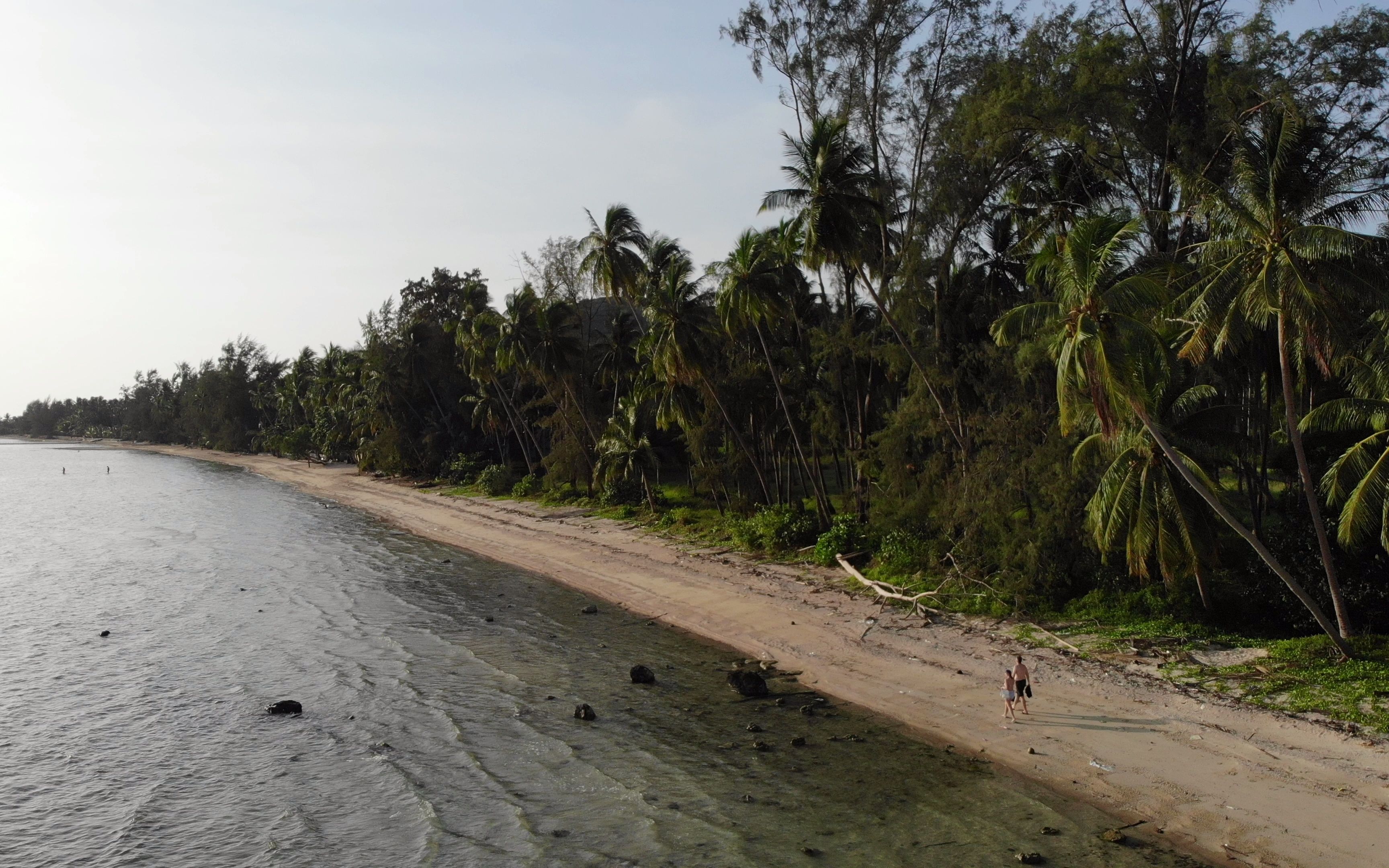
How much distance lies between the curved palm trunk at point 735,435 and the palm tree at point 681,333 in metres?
0.04

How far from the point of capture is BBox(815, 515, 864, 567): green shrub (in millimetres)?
32531

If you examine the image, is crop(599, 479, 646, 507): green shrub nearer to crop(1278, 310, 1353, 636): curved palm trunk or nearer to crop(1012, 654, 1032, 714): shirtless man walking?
crop(1012, 654, 1032, 714): shirtless man walking

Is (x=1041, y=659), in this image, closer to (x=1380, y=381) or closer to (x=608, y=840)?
(x=1380, y=381)

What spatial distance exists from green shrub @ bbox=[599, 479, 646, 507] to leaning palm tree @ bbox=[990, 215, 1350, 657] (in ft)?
105

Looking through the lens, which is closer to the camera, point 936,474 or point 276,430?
point 936,474

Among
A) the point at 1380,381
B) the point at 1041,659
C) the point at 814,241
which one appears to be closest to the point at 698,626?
the point at 1041,659

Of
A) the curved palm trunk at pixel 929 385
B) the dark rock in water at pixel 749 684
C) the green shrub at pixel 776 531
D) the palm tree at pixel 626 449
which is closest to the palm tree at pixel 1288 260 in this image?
the curved palm trunk at pixel 929 385

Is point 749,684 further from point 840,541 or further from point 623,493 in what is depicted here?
point 623,493

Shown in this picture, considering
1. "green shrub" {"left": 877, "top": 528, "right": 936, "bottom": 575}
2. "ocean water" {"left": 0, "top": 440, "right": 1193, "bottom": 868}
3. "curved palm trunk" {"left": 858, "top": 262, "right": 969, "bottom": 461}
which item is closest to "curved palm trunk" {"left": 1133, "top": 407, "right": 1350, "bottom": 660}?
"ocean water" {"left": 0, "top": 440, "right": 1193, "bottom": 868}

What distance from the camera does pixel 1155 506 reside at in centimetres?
2111

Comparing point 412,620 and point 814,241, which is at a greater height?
point 814,241

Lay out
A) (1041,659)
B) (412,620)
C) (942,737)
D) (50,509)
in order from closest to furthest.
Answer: (942,737) → (1041,659) → (412,620) → (50,509)

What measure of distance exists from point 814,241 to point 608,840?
1997 cm

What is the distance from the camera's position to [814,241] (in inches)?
1154
